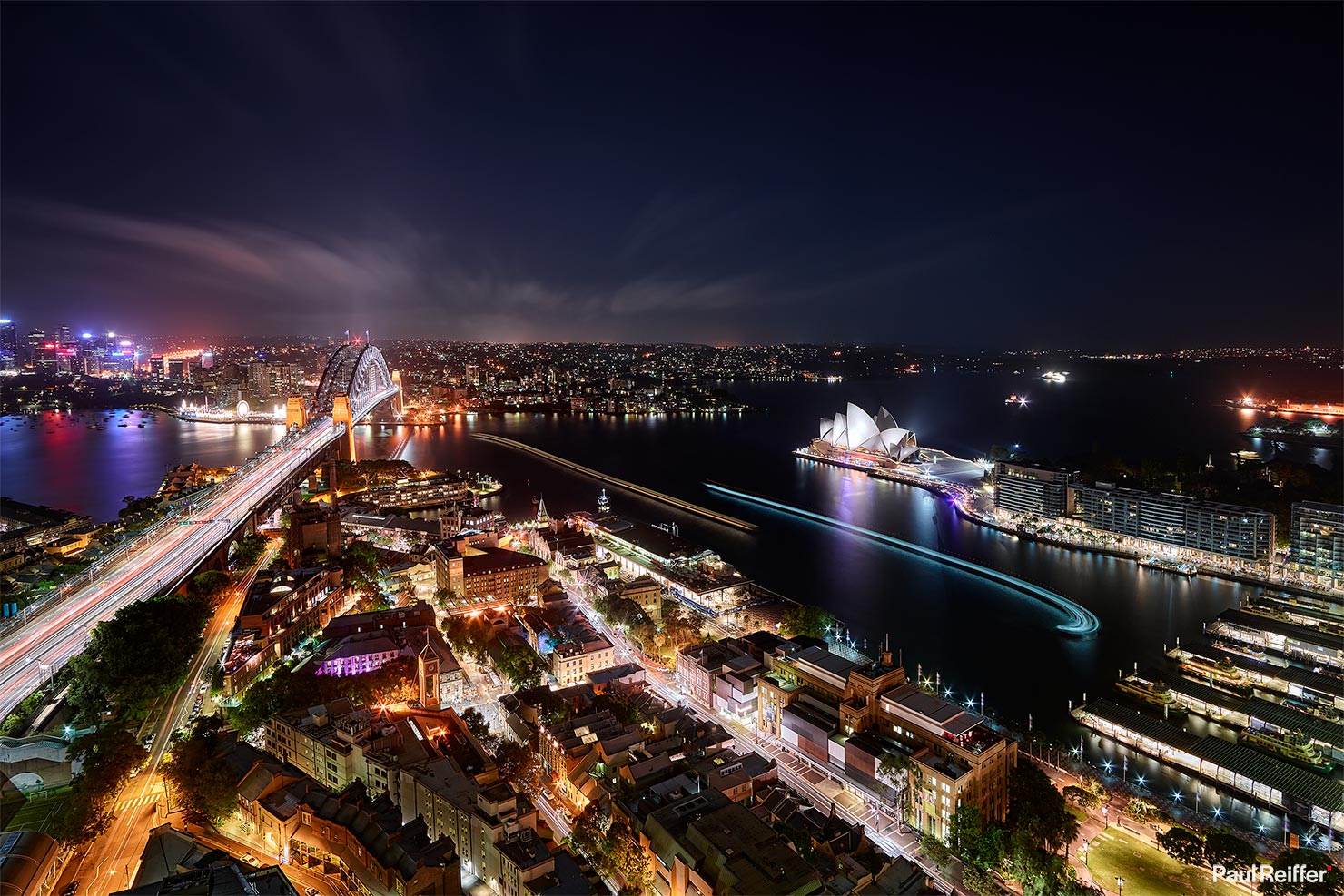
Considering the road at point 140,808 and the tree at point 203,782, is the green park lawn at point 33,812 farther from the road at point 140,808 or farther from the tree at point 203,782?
the tree at point 203,782

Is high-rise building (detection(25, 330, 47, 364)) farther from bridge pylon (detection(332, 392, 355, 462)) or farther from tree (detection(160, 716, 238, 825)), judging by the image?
tree (detection(160, 716, 238, 825))

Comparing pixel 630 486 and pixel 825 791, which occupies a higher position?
pixel 630 486

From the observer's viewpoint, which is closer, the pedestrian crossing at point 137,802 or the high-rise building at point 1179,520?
the pedestrian crossing at point 137,802

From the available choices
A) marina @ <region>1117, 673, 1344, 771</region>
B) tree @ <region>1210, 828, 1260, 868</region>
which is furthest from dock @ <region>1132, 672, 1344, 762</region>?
tree @ <region>1210, 828, 1260, 868</region>

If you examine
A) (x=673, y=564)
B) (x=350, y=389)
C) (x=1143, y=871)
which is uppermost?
(x=350, y=389)

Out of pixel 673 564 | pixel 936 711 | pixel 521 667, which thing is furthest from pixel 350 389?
pixel 936 711

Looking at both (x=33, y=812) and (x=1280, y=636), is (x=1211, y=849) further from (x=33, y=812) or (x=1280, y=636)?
(x=33, y=812)

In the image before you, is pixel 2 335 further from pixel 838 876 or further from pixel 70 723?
pixel 838 876

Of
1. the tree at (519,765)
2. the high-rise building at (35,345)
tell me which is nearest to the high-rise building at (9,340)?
the high-rise building at (35,345)
